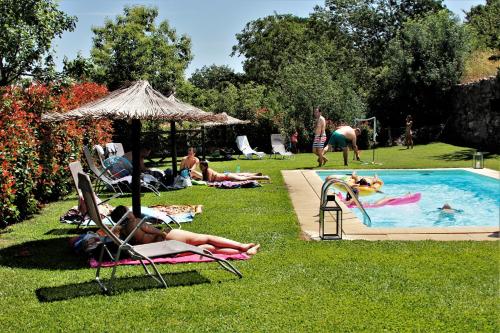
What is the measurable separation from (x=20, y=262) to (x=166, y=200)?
216 inches

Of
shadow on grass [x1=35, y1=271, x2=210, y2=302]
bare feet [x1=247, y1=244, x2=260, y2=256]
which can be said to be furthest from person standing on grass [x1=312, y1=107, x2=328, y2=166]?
shadow on grass [x1=35, y1=271, x2=210, y2=302]

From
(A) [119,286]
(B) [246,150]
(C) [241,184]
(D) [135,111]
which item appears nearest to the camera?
(A) [119,286]

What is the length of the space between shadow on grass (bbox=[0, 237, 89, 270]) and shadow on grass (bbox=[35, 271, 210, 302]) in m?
0.91

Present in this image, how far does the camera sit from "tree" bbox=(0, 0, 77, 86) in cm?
1254

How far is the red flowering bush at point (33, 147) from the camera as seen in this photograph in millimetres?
9094

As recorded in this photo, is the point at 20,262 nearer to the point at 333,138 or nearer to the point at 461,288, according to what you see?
the point at 461,288

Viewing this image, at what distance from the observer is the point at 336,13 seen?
52.6m

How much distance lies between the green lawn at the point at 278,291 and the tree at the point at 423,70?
23.2 meters

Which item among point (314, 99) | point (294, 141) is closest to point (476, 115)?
point (314, 99)

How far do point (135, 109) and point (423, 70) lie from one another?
24592 millimetres

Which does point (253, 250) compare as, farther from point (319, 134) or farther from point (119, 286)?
point (319, 134)

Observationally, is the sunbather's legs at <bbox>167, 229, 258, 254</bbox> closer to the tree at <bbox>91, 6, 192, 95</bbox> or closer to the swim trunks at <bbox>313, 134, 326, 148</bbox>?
the swim trunks at <bbox>313, 134, 326, 148</bbox>

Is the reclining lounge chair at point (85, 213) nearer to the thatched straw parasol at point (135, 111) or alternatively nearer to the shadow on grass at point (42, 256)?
the thatched straw parasol at point (135, 111)

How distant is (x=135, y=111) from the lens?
795 cm
